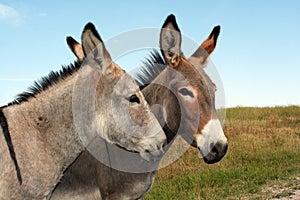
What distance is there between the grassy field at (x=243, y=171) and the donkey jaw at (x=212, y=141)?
478 cm

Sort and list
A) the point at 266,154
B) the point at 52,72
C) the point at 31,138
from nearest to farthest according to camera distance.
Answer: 1. the point at 31,138
2. the point at 52,72
3. the point at 266,154

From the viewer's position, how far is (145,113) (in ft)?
16.0

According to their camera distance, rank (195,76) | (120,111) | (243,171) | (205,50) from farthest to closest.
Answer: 1. (243,171)
2. (205,50)
3. (195,76)
4. (120,111)

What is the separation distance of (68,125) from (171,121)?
1.65 metres

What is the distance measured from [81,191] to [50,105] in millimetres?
1361

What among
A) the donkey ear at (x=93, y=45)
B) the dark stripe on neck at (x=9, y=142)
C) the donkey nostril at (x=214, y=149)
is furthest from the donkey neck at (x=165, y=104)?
the dark stripe on neck at (x=9, y=142)

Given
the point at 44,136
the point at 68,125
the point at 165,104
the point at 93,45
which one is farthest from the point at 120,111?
the point at 165,104

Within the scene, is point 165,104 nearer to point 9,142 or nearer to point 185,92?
point 185,92

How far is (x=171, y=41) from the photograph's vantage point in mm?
6230

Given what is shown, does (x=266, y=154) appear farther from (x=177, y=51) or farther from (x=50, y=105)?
(x=50, y=105)

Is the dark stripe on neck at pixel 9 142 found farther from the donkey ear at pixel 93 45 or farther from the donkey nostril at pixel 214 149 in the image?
the donkey nostril at pixel 214 149

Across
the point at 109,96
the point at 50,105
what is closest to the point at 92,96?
the point at 109,96

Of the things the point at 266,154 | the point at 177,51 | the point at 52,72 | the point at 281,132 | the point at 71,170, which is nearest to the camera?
the point at 52,72

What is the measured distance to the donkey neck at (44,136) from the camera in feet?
15.6
